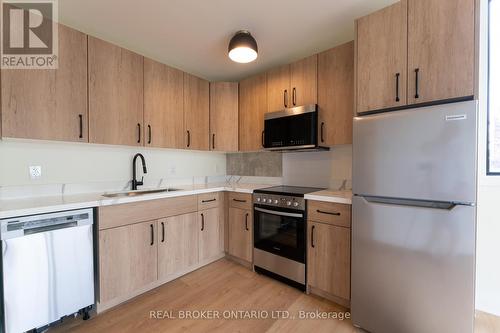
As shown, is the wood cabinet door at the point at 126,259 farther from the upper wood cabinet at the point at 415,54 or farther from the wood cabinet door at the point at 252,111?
the upper wood cabinet at the point at 415,54

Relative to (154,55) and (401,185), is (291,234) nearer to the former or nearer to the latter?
(401,185)

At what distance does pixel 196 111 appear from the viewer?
9.26 feet

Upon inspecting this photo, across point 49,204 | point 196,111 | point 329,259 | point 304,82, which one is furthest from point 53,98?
point 329,259

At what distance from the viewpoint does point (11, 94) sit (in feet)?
5.10

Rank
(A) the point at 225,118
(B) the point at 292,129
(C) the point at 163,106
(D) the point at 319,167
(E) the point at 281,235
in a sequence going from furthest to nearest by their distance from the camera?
(A) the point at 225,118
(D) the point at 319,167
(C) the point at 163,106
(B) the point at 292,129
(E) the point at 281,235

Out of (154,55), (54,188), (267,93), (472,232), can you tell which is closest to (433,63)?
(472,232)

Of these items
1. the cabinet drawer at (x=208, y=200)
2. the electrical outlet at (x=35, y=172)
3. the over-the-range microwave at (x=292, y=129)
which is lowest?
the cabinet drawer at (x=208, y=200)

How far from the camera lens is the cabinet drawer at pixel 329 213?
1786 mm

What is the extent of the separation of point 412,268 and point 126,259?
7.11ft

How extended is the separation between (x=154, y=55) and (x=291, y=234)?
2.40 metres

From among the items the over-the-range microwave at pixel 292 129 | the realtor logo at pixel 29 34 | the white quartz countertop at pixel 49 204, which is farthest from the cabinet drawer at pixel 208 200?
the realtor logo at pixel 29 34

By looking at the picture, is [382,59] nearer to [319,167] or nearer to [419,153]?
[419,153]

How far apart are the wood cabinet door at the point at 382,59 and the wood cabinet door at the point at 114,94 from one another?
80.9 inches

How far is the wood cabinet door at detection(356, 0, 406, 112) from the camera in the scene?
1478mm
